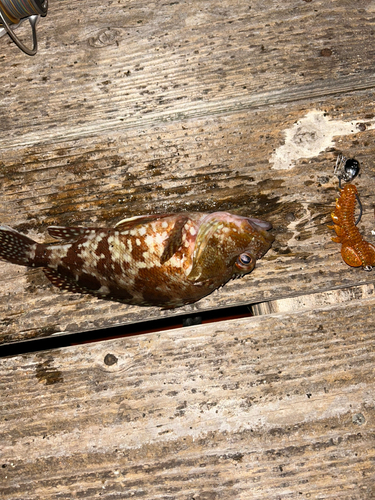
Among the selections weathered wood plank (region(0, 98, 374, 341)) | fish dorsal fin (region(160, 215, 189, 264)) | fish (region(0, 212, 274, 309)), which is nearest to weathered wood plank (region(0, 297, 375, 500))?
weathered wood plank (region(0, 98, 374, 341))

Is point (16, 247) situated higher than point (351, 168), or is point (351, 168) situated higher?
point (16, 247)

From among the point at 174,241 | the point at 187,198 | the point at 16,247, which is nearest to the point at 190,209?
the point at 187,198

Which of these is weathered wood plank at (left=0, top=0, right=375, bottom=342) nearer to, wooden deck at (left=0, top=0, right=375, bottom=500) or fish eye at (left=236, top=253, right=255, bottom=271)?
wooden deck at (left=0, top=0, right=375, bottom=500)

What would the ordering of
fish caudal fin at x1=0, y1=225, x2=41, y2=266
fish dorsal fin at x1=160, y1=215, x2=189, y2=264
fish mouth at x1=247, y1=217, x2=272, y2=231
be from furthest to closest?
fish caudal fin at x1=0, y1=225, x2=41, y2=266
fish mouth at x1=247, y1=217, x2=272, y2=231
fish dorsal fin at x1=160, y1=215, x2=189, y2=264

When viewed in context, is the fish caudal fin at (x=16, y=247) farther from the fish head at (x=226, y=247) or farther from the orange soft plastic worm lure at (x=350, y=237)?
the orange soft plastic worm lure at (x=350, y=237)

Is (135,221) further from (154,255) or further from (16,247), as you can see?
(16,247)
